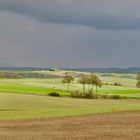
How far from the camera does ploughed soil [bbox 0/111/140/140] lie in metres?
29.4

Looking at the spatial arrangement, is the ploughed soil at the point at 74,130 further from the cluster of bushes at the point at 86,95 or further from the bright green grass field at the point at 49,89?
the bright green grass field at the point at 49,89

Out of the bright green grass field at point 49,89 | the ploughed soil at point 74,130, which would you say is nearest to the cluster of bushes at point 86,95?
the bright green grass field at point 49,89

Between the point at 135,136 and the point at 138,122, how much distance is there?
9449 mm

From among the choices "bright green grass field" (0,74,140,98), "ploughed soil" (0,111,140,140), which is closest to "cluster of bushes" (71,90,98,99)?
"bright green grass field" (0,74,140,98)

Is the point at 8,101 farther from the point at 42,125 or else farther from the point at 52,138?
the point at 52,138

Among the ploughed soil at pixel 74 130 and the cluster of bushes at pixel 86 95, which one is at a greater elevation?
the ploughed soil at pixel 74 130

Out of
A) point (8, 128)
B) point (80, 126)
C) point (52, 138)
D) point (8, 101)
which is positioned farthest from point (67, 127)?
point (8, 101)

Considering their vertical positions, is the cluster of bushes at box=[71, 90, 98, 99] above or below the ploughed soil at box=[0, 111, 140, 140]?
below

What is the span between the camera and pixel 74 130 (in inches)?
1315

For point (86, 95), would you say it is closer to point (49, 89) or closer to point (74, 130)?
point (49, 89)

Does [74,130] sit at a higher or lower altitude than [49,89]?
higher

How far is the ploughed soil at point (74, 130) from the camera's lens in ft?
96.4

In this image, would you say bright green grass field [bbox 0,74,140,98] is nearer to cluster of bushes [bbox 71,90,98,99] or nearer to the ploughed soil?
cluster of bushes [bbox 71,90,98,99]

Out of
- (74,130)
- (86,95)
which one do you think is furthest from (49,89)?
(74,130)
